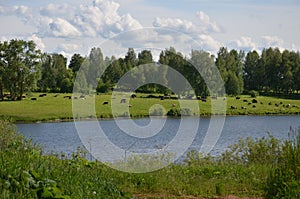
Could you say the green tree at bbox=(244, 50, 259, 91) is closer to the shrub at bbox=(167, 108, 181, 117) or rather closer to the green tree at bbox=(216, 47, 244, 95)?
the green tree at bbox=(216, 47, 244, 95)

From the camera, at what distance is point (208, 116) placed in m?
61.4

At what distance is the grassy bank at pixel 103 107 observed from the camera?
59438 mm

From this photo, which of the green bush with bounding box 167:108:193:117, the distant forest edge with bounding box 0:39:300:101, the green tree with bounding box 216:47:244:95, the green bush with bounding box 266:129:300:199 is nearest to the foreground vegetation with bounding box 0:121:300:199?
the green bush with bounding box 266:129:300:199

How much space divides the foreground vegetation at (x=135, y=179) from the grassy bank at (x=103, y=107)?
45.3m

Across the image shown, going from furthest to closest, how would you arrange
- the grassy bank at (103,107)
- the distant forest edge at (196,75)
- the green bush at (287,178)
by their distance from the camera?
1. the distant forest edge at (196,75)
2. the grassy bank at (103,107)
3. the green bush at (287,178)

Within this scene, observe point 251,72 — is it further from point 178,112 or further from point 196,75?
point 196,75

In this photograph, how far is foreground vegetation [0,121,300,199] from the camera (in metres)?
7.48

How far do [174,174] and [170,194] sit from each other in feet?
5.49

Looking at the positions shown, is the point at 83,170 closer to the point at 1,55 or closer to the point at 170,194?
the point at 170,194

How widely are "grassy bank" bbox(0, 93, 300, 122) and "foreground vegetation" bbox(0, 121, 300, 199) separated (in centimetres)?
4534

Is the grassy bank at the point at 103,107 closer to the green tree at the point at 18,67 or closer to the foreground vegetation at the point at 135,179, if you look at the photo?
the green tree at the point at 18,67

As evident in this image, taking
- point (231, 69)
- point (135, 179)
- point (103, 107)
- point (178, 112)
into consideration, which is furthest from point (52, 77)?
point (135, 179)

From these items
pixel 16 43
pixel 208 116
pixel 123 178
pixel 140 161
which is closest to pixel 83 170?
pixel 123 178

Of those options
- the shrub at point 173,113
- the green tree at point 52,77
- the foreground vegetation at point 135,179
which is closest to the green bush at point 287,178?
the foreground vegetation at point 135,179
